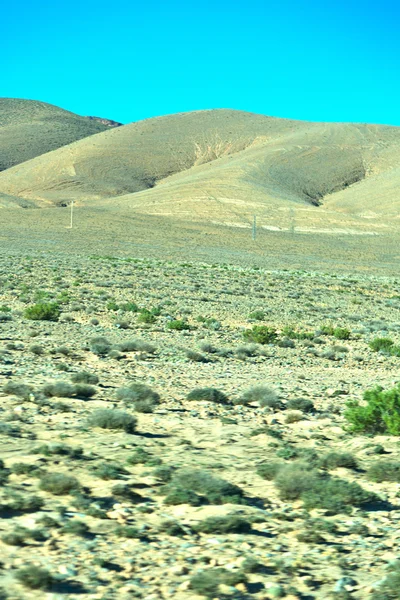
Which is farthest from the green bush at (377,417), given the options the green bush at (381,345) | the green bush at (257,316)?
the green bush at (257,316)

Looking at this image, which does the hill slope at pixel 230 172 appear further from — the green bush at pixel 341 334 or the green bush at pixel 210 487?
the green bush at pixel 210 487

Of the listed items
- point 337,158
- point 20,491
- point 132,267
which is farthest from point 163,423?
point 337,158

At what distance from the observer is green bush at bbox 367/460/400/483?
873cm

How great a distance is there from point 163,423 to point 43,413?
5.43ft

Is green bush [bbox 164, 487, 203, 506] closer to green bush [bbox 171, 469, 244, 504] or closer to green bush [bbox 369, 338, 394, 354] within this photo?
green bush [bbox 171, 469, 244, 504]

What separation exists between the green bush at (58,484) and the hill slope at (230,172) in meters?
97.4

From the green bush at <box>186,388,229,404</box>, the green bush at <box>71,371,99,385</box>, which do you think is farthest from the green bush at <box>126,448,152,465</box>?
the green bush at <box>71,371,99,385</box>

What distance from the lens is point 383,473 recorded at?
875cm

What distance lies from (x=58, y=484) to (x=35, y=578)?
6.49 feet

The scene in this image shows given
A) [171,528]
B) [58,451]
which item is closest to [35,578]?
[171,528]

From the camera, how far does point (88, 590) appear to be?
5656 mm

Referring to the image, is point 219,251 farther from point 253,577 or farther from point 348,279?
point 253,577

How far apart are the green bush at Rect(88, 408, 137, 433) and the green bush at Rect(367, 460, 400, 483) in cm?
322

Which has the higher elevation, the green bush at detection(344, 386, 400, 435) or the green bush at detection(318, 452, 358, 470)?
the green bush at detection(344, 386, 400, 435)
